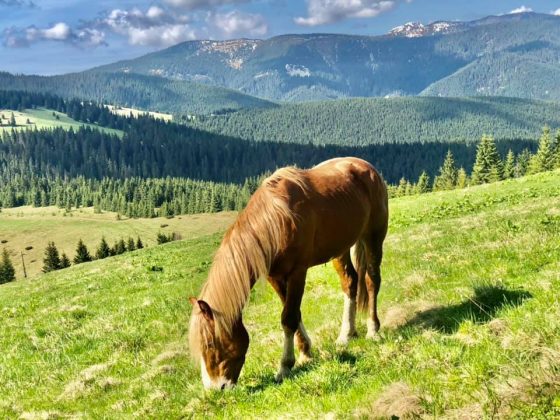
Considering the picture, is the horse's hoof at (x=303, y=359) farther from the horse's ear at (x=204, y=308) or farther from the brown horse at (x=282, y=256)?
the horse's ear at (x=204, y=308)

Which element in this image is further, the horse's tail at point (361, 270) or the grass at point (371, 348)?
the horse's tail at point (361, 270)

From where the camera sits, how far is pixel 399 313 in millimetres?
9367

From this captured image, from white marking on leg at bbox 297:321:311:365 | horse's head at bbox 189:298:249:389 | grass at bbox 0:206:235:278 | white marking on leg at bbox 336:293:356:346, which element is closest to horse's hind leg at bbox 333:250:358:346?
white marking on leg at bbox 336:293:356:346

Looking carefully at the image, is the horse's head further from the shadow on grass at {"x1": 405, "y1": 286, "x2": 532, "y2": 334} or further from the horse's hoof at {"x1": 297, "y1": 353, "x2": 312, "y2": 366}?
the shadow on grass at {"x1": 405, "y1": 286, "x2": 532, "y2": 334}

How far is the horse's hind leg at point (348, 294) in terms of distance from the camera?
905 cm

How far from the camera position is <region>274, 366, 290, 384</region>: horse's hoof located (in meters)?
7.52

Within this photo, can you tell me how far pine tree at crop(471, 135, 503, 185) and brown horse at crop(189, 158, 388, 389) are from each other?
9122 centimetres

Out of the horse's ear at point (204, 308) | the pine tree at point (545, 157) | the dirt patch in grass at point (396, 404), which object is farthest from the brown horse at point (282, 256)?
the pine tree at point (545, 157)

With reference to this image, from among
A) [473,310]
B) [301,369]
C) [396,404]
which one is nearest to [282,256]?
[301,369]

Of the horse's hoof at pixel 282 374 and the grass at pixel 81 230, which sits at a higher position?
the horse's hoof at pixel 282 374

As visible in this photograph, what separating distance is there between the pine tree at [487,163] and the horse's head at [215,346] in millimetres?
93745

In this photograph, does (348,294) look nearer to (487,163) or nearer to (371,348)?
(371,348)

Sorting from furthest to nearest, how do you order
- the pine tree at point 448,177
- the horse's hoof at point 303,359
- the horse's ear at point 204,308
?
1. the pine tree at point 448,177
2. the horse's hoof at point 303,359
3. the horse's ear at point 204,308

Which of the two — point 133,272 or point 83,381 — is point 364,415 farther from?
point 133,272
